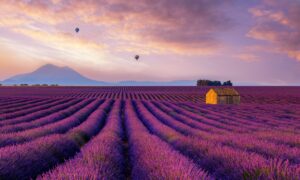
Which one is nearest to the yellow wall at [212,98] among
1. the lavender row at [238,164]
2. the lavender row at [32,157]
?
the lavender row at [32,157]

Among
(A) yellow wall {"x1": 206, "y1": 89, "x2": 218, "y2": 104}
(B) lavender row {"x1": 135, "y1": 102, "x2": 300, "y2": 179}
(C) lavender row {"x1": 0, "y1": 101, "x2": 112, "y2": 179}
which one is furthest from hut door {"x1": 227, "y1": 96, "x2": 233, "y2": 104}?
(B) lavender row {"x1": 135, "y1": 102, "x2": 300, "y2": 179}

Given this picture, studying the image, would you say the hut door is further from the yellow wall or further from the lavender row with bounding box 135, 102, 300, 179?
the lavender row with bounding box 135, 102, 300, 179

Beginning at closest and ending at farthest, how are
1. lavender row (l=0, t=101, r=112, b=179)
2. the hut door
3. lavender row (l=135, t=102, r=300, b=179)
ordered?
lavender row (l=135, t=102, r=300, b=179)
lavender row (l=0, t=101, r=112, b=179)
the hut door

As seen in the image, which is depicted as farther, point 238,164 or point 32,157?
point 32,157

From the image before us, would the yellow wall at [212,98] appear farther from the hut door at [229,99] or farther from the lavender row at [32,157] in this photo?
the lavender row at [32,157]

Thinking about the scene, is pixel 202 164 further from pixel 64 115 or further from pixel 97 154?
pixel 64 115

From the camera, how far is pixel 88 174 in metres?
2.68

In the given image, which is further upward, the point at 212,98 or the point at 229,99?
the point at 212,98

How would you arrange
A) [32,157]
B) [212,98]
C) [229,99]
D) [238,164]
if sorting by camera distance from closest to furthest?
[238,164] < [32,157] < [229,99] < [212,98]

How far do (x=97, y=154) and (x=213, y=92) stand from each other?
35.7 m

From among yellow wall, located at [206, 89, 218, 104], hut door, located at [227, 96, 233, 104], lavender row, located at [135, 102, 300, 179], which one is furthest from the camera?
hut door, located at [227, 96, 233, 104]

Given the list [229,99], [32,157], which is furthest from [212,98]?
[32,157]

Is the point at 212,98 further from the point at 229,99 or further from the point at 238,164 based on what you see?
the point at 238,164

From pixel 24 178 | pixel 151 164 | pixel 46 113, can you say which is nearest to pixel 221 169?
pixel 151 164
